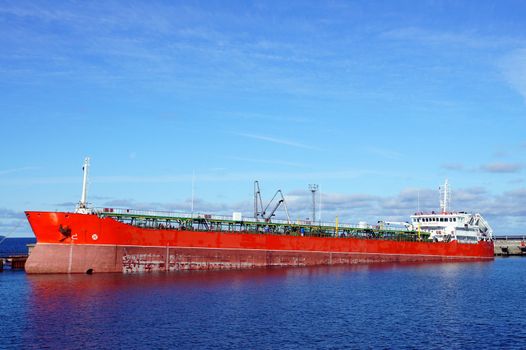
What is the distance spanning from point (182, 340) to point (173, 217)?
34.5 metres

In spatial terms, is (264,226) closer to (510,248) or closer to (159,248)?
(159,248)

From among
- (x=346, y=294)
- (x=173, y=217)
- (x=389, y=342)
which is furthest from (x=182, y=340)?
(x=173, y=217)

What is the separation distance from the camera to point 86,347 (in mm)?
27297

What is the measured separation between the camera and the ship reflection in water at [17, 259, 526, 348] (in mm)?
30141

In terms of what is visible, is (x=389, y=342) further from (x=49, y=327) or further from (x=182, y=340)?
(x=49, y=327)

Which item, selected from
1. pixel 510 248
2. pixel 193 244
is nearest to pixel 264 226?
pixel 193 244

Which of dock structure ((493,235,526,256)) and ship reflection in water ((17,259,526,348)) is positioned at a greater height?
dock structure ((493,235,526,256))

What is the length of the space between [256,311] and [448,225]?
68.7 metres

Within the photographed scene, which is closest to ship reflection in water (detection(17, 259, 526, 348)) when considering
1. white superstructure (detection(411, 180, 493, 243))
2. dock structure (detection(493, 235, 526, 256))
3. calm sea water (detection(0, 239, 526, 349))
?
calm sea water (detection(0, 239, 526, 349))

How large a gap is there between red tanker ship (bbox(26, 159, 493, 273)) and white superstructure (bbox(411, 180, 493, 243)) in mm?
5514

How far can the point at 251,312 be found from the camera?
37.6 meters

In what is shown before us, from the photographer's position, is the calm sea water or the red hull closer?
the calm sea water

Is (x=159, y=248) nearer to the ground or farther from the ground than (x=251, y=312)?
farther from the ground

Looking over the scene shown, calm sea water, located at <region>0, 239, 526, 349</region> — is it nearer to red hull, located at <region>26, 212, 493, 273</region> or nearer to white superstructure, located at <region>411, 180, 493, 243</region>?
red hull, located at <region>26, 212, 493, 273</region>
